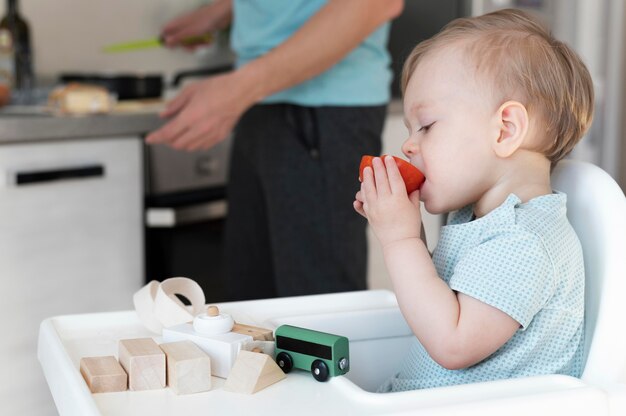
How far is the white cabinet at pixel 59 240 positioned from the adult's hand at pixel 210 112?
11.9 inches

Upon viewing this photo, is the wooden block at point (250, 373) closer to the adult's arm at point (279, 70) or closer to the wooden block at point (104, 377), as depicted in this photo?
the wooden block at point (104, 377)

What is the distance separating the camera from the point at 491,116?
3.27ft

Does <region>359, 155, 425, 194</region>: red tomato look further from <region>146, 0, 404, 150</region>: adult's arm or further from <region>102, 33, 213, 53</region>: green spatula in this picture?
<region>102, 33, 213, 53</region>: green spatula

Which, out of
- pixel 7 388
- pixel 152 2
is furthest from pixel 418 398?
pixel 152 2

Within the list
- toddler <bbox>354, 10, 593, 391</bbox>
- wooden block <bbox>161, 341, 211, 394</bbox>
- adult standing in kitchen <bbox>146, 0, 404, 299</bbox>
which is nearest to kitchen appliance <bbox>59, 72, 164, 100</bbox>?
adult standing in kitchen <bbox>146, 0, 404, 299</bbox>

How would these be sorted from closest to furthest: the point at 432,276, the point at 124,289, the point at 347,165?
the point at 432,276
the point at 347,165
the point at 124,289

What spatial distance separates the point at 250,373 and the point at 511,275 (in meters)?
0.27

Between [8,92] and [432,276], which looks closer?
[432,276]

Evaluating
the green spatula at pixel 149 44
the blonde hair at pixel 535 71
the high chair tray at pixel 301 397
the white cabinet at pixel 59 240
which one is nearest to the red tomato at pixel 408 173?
the blonde hair at pixel 535 71

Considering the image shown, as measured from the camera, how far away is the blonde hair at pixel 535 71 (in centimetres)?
99

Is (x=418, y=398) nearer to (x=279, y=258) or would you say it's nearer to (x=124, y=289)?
(x=279, y=258)

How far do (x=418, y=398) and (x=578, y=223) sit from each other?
13.8 inches

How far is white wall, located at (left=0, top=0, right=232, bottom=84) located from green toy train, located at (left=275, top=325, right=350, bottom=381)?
5.55 ft

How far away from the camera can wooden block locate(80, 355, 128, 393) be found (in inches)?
32.3
